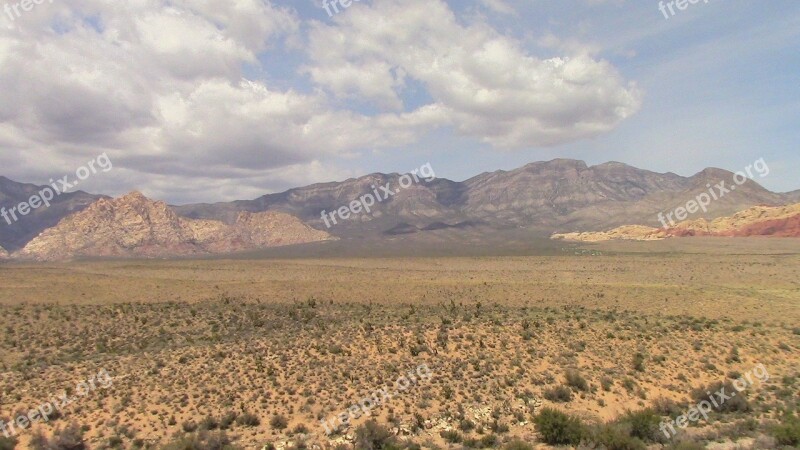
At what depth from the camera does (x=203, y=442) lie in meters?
16.4

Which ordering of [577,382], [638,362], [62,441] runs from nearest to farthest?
[62,441] < [577,382] < [638,362]

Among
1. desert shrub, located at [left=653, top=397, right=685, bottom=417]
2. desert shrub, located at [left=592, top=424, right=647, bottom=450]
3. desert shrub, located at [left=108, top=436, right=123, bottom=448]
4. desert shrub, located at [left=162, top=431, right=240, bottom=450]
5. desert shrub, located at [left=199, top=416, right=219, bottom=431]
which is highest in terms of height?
desert shrub, located at [left=592, top=424, right=647, bottom=450]

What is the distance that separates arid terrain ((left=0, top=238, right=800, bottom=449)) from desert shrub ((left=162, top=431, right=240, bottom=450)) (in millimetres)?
100

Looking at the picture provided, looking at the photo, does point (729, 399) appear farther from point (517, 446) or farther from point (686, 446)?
point (517, 446)

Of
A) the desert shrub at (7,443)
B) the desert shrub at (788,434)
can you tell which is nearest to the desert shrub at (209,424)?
the desert shrub at (7,443)

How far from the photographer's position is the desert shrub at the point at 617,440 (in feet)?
48.0

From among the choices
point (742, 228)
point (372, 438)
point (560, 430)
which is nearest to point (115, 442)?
point (372, 438)

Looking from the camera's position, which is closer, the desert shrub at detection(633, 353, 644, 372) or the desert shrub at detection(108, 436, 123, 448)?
the desert shrub at detection(108, 436, 123, 448)

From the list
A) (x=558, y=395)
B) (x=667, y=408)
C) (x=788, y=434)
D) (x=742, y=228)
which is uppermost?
(x=742, y=228)

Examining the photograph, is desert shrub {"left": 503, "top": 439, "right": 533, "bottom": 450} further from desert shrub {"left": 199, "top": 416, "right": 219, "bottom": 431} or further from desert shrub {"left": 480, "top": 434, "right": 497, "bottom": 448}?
desert shrub {"left": 199, "top": 416, "right": 219, "bottom": 431}

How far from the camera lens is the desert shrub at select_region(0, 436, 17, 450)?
16388 millimetres

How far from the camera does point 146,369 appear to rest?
23031mm

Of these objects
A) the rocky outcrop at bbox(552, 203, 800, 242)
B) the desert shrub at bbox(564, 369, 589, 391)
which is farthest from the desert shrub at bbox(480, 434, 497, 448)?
the rocky outcrop at bbox(552, 203, 800, 242)

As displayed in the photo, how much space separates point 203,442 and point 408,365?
32.2 feet
